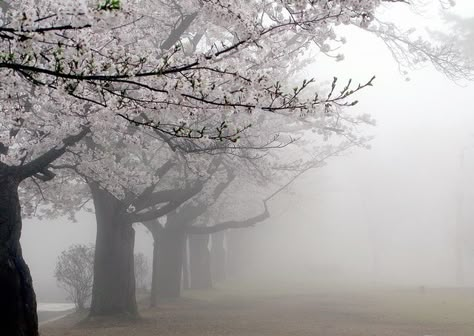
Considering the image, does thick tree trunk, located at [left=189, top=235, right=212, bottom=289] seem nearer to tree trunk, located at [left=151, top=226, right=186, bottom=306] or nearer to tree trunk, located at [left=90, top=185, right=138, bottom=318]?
tree trunk, located at [left=151, top=226, right=186, bottom=306]

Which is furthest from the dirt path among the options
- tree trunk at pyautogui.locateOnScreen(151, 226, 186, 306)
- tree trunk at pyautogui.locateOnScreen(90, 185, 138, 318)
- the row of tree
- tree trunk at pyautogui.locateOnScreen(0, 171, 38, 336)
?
tree trunk at pyautogui.locateOnScreen(0, 171, 38, 336)

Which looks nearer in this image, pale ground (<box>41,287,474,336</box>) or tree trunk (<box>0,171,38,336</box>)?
tree trunk (<box>0,171,38,336</box>)

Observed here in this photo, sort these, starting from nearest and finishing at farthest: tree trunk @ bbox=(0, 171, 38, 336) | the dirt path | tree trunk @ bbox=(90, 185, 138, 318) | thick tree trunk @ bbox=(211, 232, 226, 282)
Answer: tree trunk @ bbox=(0, 171, 38, 336)
the dirt path
tree trunk @ bbox=(90, 185, 138, 318)
thick tree trunk @ bbox=(211, 232, 226, 282)

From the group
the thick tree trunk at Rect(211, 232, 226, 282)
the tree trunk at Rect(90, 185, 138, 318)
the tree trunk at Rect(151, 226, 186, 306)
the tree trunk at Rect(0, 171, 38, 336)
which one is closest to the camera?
the tree trunk at Rect(0, 171, 38, 336)

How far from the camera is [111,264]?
16.5 meters

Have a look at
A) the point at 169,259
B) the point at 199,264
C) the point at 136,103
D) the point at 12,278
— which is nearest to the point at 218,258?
the point at 199,264

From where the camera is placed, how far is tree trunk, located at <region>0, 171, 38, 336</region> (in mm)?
8852

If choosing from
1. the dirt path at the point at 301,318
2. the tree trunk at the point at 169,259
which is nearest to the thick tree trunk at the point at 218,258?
the tree trunk at the point at 169,259

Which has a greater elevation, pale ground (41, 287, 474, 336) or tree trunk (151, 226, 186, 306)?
tree trunk (151, 226, 186, 306)

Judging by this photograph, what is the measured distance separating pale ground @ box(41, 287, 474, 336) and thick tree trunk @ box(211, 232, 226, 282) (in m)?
12.7

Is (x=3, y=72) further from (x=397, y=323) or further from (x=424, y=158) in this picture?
(x=424, y=158)

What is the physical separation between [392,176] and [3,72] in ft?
199

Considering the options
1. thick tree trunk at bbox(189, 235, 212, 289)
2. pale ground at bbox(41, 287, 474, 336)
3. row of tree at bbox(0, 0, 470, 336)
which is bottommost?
pale ground at bbox(41, 287, 474, 336)

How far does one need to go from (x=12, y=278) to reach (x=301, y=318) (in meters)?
10.1
